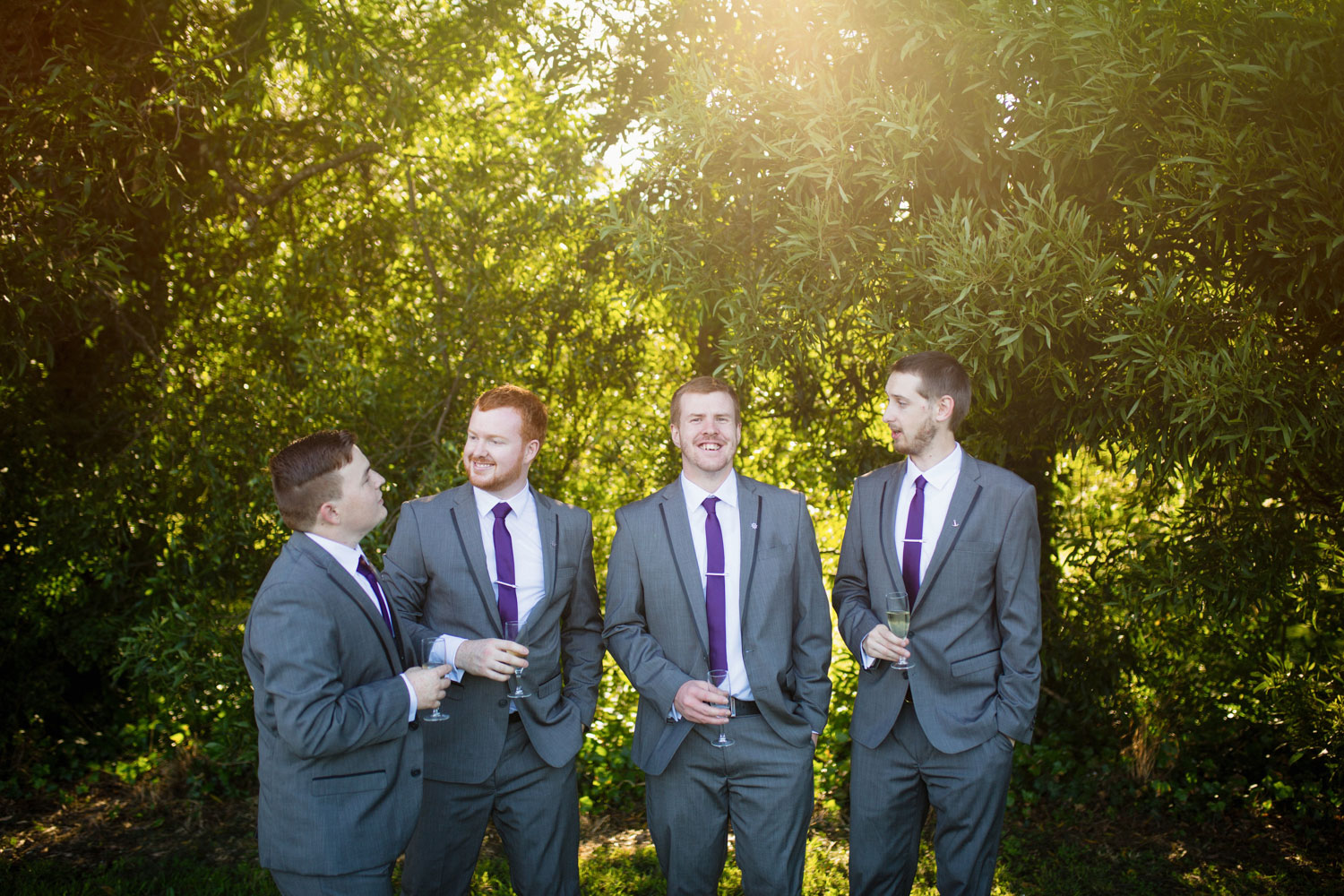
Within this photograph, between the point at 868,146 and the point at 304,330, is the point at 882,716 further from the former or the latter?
the point at 304,330

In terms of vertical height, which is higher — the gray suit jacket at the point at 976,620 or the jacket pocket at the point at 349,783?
the gray suit jacket at the point at 976,620

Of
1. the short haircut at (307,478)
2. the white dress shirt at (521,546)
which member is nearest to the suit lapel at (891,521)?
the white dress shirt at (521,546)

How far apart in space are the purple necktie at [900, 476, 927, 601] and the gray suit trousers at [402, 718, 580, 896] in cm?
132

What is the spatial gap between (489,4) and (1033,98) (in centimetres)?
319

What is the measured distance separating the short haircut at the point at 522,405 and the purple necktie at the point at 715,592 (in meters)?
0.67

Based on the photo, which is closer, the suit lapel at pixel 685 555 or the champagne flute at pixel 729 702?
the champagne flute at pixel 729 702

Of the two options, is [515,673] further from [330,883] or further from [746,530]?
[746,530]

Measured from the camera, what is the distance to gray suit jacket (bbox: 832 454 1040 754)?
295 cm

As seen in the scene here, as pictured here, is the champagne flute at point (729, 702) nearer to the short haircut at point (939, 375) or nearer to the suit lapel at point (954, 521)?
the suit lapel at point (954, 521)

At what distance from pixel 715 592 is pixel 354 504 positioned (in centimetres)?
121

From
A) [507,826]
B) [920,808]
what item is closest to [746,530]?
[920,808]

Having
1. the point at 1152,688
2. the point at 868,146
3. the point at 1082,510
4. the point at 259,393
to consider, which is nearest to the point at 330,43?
the point at 259,393

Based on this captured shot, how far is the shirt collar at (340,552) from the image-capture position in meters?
2.49

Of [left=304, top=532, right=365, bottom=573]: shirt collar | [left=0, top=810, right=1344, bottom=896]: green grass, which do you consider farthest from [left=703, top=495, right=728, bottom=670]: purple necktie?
[left=0, top=810, right=1344, bottom=896]: green grass
